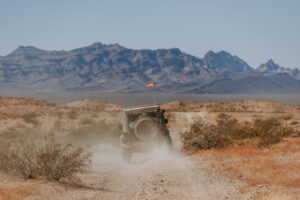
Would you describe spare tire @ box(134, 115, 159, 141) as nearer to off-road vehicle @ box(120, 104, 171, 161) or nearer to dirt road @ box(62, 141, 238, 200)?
off-road vehicle @ box(120, 104, 171, 161)

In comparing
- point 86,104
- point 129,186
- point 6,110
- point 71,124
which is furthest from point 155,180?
point 86,104

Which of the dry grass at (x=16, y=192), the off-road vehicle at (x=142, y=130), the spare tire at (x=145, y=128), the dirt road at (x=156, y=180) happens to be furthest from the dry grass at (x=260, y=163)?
the dry grass at (x=16, y=192)

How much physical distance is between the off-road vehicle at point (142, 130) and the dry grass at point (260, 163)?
2123mm

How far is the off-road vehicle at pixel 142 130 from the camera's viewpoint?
13.2 m

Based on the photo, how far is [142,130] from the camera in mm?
13211

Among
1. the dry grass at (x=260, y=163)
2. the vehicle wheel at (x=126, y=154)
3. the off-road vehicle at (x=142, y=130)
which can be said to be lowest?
the dry grass at (x=260, y=163)

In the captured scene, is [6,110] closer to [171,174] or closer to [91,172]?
[91,172]

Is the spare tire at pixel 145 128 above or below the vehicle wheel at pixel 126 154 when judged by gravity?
above

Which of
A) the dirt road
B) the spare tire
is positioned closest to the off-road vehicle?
the spare tire

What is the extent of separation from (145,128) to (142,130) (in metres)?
0.14

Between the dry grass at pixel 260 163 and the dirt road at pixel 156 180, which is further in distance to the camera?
the dry grass at pixel 260 163

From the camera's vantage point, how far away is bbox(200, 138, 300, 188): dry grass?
10.0 metres

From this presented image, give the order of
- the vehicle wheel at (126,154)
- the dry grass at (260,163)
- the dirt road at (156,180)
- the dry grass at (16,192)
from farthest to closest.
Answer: the vehicle wheel at (126,154) < the dry grass at (260,163) < the dirt road at (156,180) < the dry grass at (16,192)

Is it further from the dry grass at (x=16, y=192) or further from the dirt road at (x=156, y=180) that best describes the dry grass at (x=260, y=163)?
the dry grass at (x=16, y=192)
